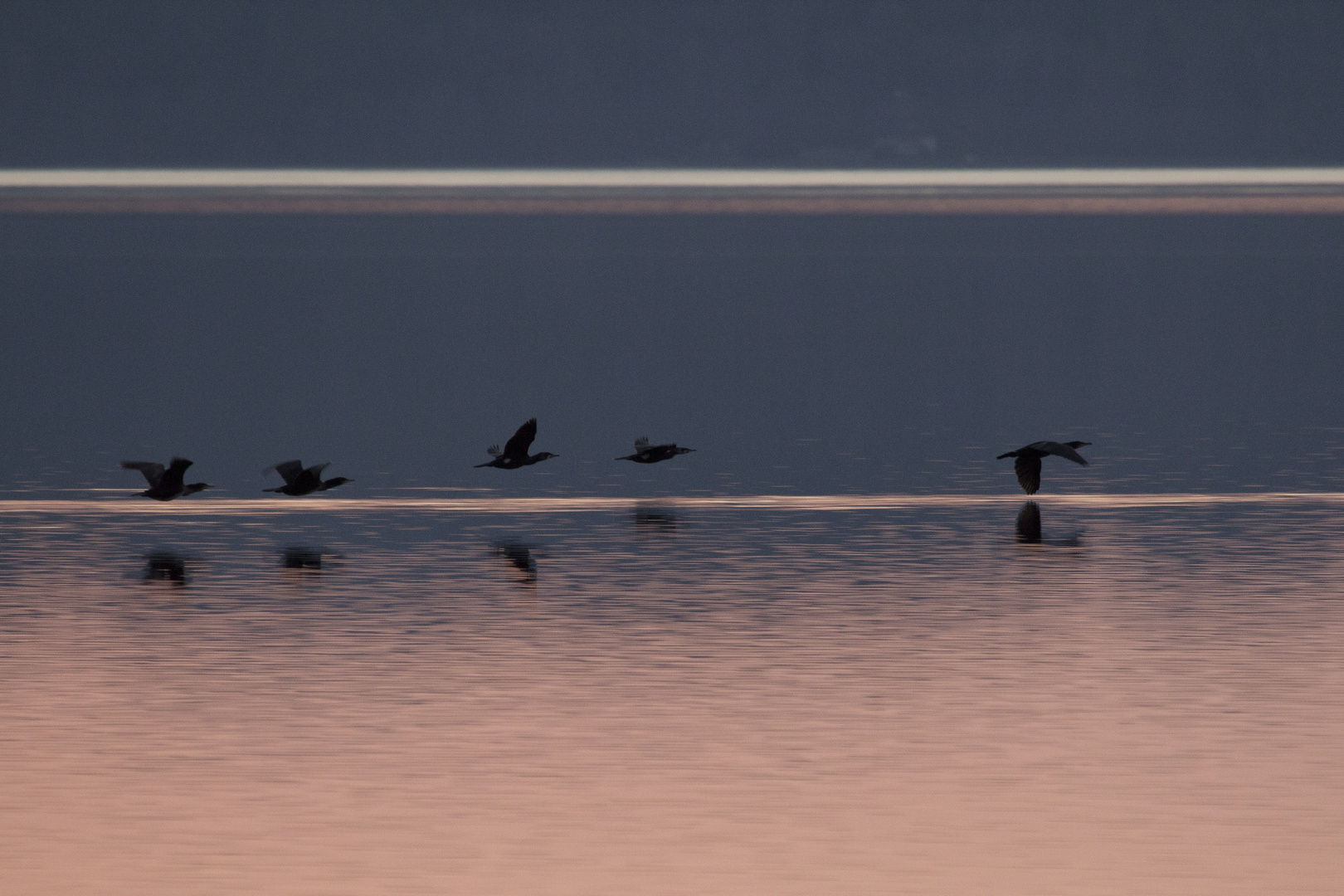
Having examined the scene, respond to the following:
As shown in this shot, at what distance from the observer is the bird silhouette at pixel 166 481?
15750mm

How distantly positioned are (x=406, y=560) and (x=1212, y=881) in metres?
7.18

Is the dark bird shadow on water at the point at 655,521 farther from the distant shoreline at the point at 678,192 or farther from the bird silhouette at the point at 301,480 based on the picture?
the distant shoreline at the point at 678,192

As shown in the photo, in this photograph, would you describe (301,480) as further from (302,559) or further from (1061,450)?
(1061,450)

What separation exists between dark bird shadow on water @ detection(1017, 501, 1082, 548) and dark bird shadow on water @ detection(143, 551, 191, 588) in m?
4.86

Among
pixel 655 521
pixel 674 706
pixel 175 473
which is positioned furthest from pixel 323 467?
pixel 674 706

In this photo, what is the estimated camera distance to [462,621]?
12492 mm

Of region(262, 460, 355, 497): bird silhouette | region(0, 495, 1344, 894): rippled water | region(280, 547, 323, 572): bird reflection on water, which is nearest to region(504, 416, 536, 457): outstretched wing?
region(0, 495, 1344, 894): rippled water

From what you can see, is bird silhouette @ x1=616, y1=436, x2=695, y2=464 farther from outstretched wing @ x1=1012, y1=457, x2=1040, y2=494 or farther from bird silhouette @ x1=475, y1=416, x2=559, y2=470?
outstretched wing @ x1=1012, y1=457, x2=1040, y2=494

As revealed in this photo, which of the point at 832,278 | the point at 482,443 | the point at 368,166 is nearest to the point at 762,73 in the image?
the point at 368,166

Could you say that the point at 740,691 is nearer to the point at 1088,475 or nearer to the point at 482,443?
the point at 1088,475

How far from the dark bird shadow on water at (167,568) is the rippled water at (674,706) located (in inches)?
1.4

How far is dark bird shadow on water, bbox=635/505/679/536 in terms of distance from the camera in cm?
1574

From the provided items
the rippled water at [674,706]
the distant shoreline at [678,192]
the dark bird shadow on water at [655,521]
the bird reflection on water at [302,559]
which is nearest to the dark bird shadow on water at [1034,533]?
the rippled water at [674,706]

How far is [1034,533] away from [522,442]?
10.9 ft
